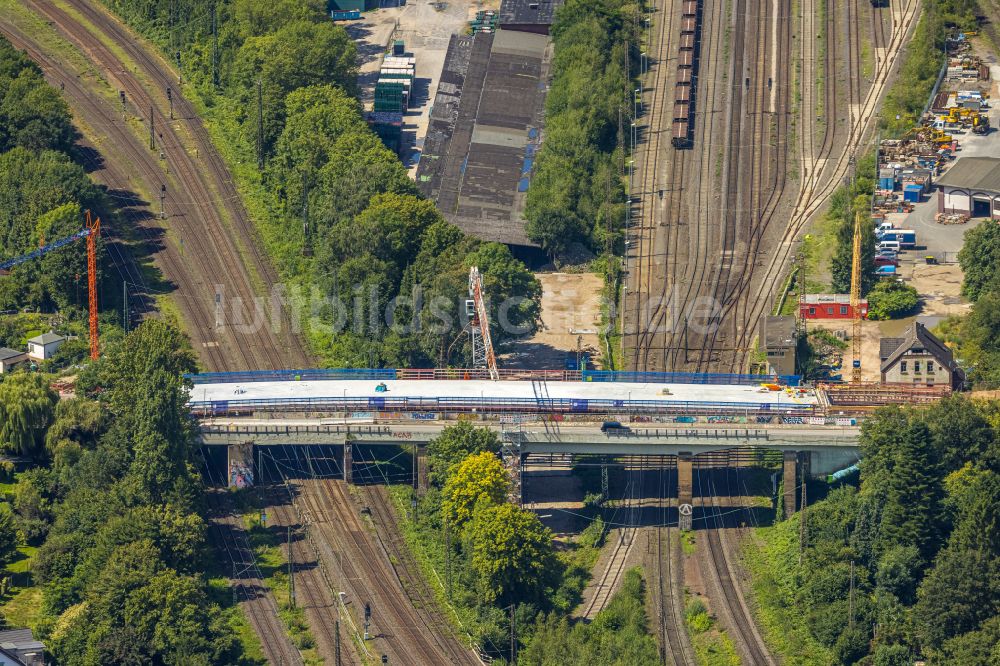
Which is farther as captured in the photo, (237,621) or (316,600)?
(316,600)

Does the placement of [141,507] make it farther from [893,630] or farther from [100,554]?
[893,630]

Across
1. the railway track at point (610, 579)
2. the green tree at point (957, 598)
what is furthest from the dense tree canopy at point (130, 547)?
the green tree at point (957, 598)

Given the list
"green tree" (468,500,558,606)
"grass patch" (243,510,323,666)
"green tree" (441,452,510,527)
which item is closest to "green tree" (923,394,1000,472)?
"green tree" (468,500,558,606)

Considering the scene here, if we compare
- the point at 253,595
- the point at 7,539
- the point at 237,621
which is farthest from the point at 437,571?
the point at 7,539

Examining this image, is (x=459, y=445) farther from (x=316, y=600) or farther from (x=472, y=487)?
(x=316, y=600)

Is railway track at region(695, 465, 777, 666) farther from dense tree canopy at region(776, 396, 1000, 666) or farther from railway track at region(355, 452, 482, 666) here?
railway track at region(355, 452, 482, 666)

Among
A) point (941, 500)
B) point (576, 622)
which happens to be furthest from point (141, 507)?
point (941, 500)
